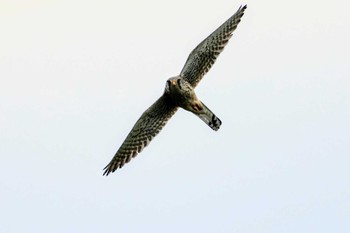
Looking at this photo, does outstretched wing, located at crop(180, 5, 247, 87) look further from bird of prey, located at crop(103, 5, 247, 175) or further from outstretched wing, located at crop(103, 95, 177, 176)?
outstretched wing, located at crop(103, 95, 177, 176)

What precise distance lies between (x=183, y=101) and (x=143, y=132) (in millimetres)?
2241

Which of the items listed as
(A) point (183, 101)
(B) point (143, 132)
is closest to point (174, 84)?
(A) point (183, 101)

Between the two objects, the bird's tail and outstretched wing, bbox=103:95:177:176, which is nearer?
the bird's tail

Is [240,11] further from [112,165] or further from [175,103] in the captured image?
[112,165]

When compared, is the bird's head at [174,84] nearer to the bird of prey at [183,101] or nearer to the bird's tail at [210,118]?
the bird of prey at [183,101]

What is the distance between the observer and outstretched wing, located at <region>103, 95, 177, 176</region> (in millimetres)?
32031

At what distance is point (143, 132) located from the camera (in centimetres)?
3256

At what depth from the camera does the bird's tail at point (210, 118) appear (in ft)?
102

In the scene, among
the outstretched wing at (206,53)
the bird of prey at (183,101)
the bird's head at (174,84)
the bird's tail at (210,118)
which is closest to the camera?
the bird's head at (174,84)

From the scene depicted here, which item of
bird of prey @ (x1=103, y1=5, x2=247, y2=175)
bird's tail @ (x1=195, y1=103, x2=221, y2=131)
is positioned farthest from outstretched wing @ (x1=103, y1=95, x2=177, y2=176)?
bird's tail @ (x1=195, y1=103, x2=221, y2=131)

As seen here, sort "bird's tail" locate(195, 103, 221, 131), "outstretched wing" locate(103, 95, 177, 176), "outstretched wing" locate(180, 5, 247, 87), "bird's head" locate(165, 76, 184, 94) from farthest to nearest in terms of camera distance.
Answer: "outstretched wing" locate(103, 95, 177, 176), "outstretched wing" locate(180, 5, 247, 87), "bird's tail" locate(195, 103, 221, 131), "bird's head" locate(165, 76, 184, 94)

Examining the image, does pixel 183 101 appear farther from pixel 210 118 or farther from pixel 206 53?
pixel 206 53

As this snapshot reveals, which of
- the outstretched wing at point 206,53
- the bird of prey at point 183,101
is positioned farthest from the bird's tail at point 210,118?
the outstretched wing at point 206,53

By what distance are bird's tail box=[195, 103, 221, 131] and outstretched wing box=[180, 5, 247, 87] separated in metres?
0.91
